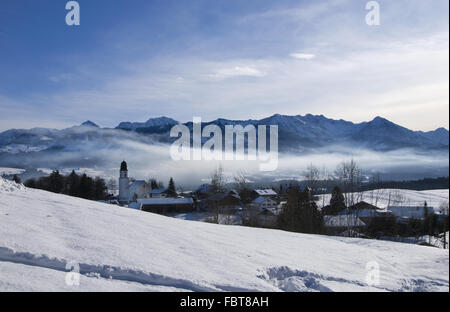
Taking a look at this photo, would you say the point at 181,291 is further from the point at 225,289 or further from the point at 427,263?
the point at 427,263

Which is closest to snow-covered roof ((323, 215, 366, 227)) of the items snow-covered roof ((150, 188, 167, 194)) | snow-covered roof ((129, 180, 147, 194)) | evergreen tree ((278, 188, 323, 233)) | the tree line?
evergreen tree ((278, 188, 323, 233))

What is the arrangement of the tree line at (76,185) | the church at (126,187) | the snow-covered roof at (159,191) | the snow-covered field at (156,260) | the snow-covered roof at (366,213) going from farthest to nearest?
the snow-covered roof at (159,191)
the tree line at (76,185)
the snow-covered roof at (366,213)
the church at (126,187)
the snow-covered field at (156,260)

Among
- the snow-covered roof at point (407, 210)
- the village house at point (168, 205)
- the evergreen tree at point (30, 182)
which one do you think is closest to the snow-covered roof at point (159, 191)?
the village house at point (168, 205)

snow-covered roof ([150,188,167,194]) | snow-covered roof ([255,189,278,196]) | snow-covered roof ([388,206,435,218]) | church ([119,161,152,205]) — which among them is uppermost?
church ([119,161,152,205])

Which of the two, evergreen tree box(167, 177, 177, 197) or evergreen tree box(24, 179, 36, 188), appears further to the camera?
evergreen tree box(167, 177, 177, 197)

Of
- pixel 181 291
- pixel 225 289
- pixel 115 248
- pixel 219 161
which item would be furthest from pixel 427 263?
pixel 219 161

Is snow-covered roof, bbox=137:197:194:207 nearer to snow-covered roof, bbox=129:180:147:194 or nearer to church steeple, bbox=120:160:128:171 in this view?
snow-covered roof, bbox=129:180:147:194

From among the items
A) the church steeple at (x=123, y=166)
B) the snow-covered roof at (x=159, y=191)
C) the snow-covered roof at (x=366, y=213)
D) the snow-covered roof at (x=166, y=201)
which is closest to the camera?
the church steeple at (x=123, y=166)

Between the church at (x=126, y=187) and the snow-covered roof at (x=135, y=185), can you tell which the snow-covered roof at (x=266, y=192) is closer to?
the church at (x=126, y=187)

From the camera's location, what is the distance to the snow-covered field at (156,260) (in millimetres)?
5277

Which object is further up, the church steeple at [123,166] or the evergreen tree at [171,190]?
the church steeple at [123,166]

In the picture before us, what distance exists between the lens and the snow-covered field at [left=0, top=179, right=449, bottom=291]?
528 cm

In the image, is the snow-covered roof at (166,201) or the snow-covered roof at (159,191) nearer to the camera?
the snow-covered roof at (166,201)
